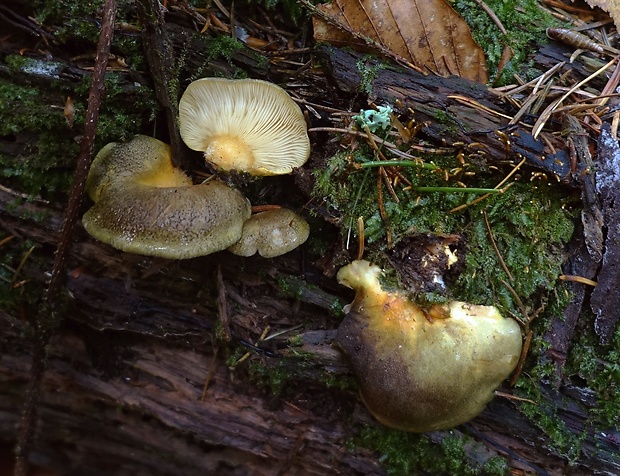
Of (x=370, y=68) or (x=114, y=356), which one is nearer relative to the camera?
(x=370, y=68)

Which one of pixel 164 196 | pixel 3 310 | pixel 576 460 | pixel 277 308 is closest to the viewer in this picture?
pixel 164 196

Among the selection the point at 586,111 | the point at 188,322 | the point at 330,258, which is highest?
the point at 586,111

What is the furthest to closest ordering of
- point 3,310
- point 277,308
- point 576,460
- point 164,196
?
point 3,310 → point 277,308 → point 576,460 → point 164,196

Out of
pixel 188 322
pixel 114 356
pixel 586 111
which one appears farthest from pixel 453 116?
pixel 114 356

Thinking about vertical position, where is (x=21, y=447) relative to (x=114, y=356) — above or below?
below

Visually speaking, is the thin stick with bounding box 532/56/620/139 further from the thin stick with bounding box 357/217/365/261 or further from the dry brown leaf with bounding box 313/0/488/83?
the thin stick with bounding box 357/217/365/261

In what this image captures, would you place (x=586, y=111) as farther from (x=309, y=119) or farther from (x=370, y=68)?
(x=309, y=119)

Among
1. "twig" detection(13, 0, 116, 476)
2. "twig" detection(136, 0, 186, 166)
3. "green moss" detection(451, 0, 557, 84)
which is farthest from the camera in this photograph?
"green moss" detection(451, 0, 557, 84)

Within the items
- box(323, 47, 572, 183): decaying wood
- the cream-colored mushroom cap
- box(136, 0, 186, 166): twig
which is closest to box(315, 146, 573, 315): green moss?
box(323, 47, 572, 183): decaying wood
